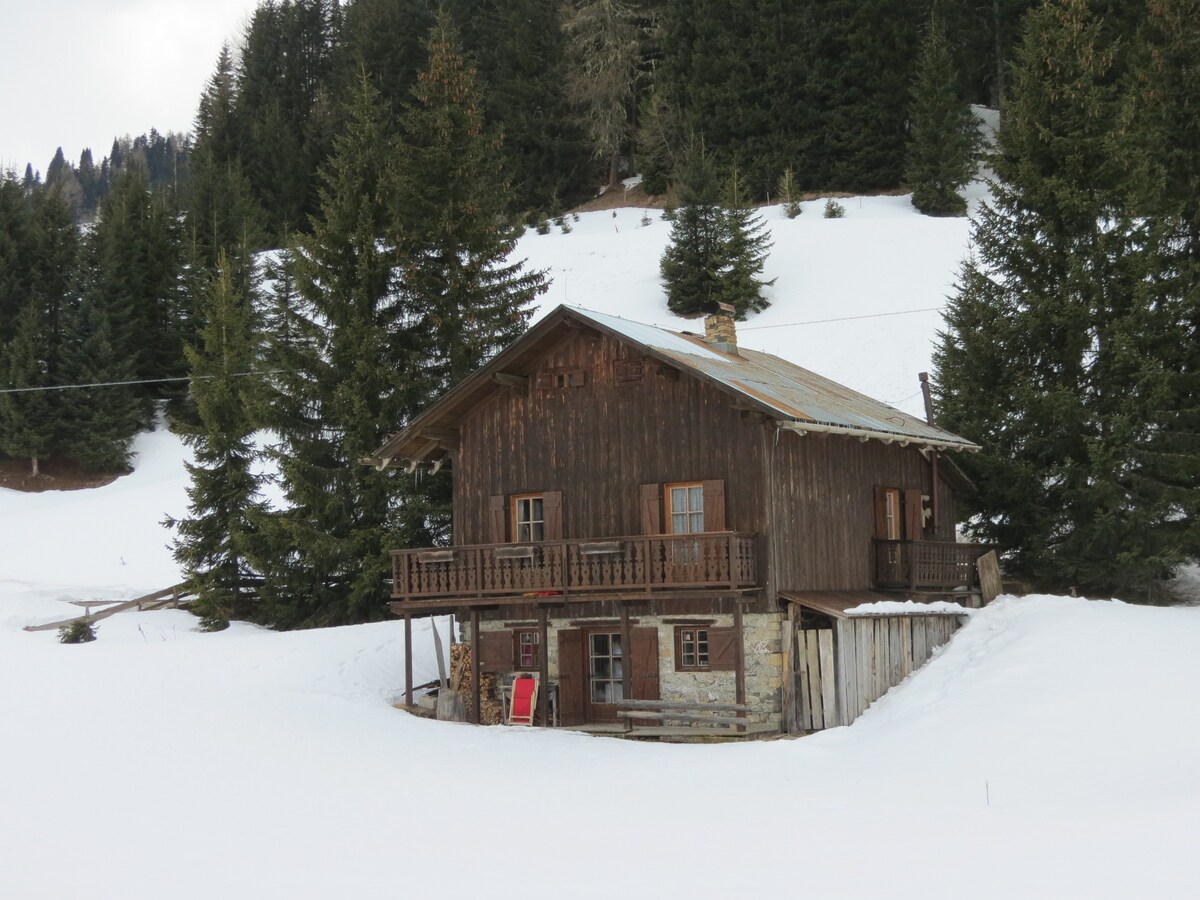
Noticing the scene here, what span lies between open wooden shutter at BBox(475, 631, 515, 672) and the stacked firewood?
10.2 inches

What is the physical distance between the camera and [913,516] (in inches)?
1072

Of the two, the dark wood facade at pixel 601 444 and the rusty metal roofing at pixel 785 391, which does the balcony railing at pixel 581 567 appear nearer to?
the dark wood facade at pixel 601 444

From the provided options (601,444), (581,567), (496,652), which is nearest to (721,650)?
(581,567)

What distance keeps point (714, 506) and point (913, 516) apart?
6.41 m

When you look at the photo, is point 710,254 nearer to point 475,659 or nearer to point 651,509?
point 651,509

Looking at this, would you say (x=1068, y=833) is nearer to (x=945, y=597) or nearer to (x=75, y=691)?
(x=945, y=597)

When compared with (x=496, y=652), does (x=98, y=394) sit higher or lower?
higher

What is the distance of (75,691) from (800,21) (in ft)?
185

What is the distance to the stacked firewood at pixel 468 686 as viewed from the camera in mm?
24969

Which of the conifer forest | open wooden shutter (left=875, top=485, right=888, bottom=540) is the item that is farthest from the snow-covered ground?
the conifer forest

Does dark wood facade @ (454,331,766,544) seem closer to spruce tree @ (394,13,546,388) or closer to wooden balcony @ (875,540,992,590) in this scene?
wooden balcony @ (875,540,992,590)

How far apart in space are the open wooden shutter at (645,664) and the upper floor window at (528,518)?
3.07 m

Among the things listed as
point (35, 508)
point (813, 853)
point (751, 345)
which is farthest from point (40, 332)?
point (813, 853)

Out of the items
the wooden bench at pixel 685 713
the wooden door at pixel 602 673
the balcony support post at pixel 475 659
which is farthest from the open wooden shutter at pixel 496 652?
the wooden bench at pixel 685 713
